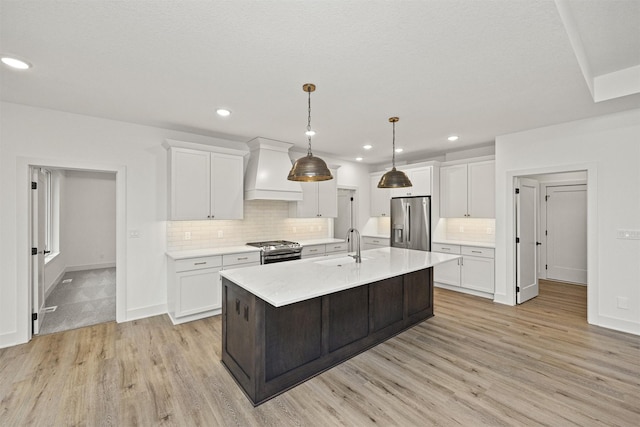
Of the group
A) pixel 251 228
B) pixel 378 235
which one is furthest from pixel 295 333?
pixel 378 235

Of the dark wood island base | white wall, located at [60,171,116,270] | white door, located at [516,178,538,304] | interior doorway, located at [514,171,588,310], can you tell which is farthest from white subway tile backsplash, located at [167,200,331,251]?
interior doorway, located at [514,171,588,310]

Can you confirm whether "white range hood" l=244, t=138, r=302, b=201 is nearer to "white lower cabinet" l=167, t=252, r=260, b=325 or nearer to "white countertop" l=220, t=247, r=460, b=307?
"white lower cabinet" l=167, t=252, r=260, b=325

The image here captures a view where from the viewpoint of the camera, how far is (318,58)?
2307mm

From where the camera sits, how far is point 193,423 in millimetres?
2051

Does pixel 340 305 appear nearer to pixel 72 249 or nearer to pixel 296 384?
pixel 296 384

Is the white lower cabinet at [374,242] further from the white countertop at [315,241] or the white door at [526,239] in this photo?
the white door at [526,239]

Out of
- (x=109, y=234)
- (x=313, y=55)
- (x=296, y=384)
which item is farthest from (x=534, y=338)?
(x=109, y=234)

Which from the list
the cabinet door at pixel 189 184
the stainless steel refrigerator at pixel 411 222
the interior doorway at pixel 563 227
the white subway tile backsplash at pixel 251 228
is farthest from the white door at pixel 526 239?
the cabinet door at pixel 189 184

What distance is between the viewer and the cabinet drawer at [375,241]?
6579 millimetres

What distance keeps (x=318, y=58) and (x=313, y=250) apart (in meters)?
3.53

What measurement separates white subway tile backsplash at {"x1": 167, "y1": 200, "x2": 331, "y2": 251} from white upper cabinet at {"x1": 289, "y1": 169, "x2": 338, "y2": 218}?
0.29 meters

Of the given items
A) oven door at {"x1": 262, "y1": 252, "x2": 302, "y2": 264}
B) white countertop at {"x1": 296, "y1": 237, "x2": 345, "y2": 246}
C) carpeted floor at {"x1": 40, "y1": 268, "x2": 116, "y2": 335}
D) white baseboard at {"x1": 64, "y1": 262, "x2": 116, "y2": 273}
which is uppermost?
white countertop at {"x1": 296, "y1": 237, "x2": 345, "y2": 246}

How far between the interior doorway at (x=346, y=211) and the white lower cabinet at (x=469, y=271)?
77.5 inches

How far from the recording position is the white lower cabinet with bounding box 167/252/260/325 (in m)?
3.82
